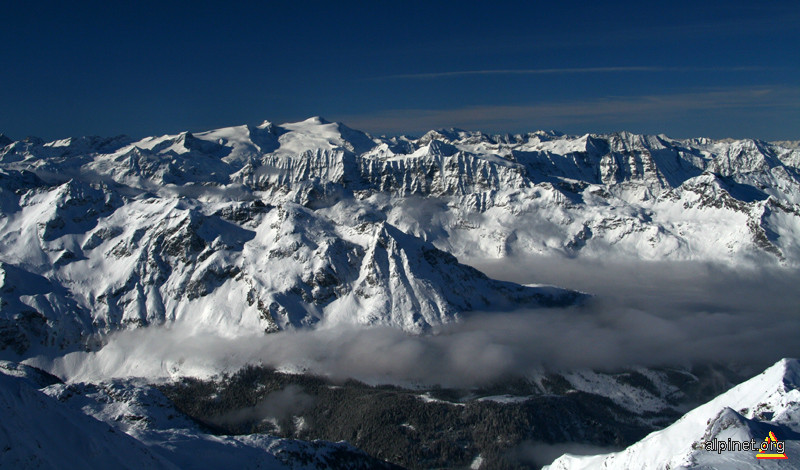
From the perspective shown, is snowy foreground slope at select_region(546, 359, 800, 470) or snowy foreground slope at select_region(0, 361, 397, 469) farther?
snowy foreground slope at select_region(546, 359, 800, 470)

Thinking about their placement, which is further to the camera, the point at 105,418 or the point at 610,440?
the point at 610,440

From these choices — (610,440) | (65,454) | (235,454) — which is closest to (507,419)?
(610,440)

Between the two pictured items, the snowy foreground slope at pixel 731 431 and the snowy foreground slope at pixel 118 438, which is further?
the snowy foreground slope at pixel 731 431

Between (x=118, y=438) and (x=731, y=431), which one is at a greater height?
(x=731, y=431)

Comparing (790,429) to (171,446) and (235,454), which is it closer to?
(235,454)
